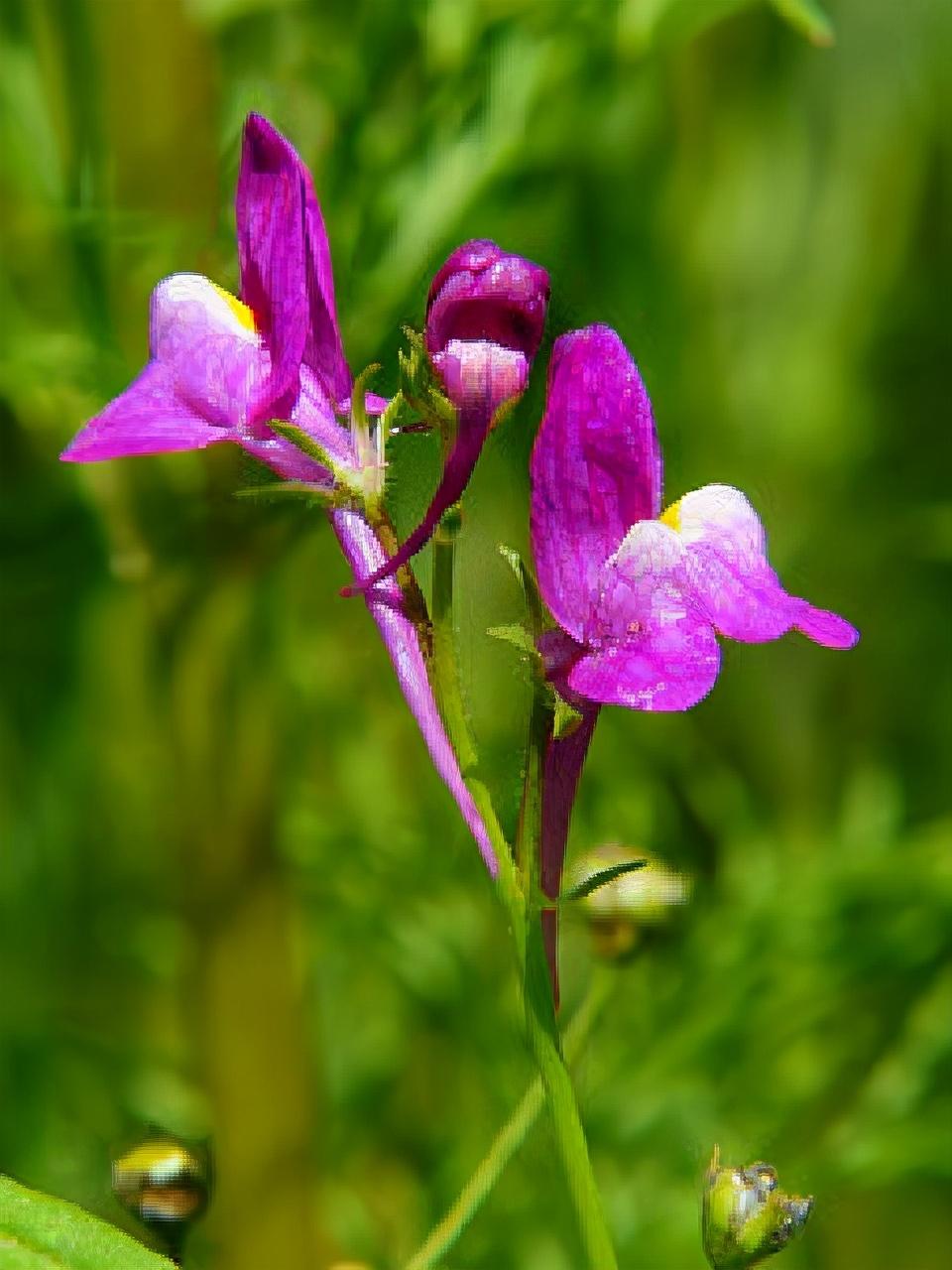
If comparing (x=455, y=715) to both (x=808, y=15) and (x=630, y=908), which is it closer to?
(x=630, y=908)

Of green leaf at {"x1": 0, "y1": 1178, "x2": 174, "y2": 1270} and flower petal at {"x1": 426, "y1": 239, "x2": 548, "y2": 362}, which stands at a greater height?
flower petal at {"x1": 426, "y1": 239, "x2": 548, "y2": 362}

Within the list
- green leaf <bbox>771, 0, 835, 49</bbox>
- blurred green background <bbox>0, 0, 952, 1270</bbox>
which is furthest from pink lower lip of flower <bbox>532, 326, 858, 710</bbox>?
green leaf <bbox>771, 0, 835, 49</bbox>

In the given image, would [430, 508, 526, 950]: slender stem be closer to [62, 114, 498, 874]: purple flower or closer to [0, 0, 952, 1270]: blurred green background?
[62, 114, 498, 874]: purple flower

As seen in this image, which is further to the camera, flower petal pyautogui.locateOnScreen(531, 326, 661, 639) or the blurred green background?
the blurred green background

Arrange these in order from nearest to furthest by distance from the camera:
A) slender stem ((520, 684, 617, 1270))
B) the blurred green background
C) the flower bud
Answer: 1. slender stem ((520, 684, 617, 1270))
2. the flower bud
3. the blurred green background

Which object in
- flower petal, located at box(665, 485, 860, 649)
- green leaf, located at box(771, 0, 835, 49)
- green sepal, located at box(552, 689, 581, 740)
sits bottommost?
green sepal, located at box(552, 689, 581, 740)

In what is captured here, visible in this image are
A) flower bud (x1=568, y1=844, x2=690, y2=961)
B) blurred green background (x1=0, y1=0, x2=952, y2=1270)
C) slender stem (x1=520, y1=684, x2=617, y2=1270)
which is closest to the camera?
slender stem (x1=520, y1=684, x2=617, y2=1270)

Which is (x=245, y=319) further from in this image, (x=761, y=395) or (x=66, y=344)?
(x=761, y=395)
